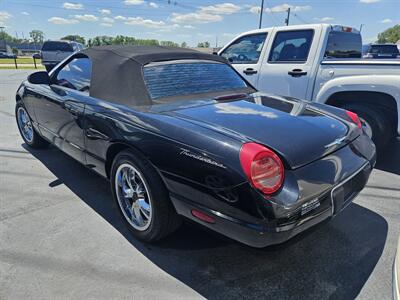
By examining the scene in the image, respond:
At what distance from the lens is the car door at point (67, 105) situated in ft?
10.2

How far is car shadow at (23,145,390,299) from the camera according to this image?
6.76 ft

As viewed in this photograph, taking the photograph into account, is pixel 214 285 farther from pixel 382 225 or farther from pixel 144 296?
pixel 382 225

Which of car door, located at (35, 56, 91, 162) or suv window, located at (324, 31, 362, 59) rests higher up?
suv window, located at (324, 31, 362, 59)

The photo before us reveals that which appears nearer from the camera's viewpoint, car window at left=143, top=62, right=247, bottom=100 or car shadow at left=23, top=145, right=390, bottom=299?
car shadow at left=23, top=145, right=390, bottom=299

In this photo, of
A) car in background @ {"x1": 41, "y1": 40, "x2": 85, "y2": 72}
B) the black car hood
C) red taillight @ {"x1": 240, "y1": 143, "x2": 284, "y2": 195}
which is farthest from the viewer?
car in background @ {"x1": 41, "y1": 40, "x2": 85, "y2": 72}

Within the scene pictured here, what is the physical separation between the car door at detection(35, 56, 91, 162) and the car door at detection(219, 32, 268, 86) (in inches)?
111

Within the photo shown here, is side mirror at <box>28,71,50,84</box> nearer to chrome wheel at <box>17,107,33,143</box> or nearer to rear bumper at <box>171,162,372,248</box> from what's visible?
chrome wheel at <box>17,107,33,143</box>

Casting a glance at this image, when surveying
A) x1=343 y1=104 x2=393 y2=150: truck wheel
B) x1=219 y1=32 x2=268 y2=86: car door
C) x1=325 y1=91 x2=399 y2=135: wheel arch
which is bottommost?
x1=343 y1=104 x2=393 y2=150: truck wheel

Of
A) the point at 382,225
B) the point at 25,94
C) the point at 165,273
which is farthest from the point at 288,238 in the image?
the point at 25,94

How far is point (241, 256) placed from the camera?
241cm

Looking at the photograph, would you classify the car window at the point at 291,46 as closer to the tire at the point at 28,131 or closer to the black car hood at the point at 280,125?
the black car hood at the point at 280,125

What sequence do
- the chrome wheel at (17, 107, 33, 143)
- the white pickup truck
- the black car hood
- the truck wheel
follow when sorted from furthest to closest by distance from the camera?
the chrome wheel at (17, 107, 33, 143)
the truck wheel
the white pickup truck
the black car hood

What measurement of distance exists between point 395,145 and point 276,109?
3871 mm

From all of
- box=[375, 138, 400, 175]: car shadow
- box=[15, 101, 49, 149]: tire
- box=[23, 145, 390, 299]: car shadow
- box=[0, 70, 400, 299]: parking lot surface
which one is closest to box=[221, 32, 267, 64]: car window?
box=[375, 138, 400, 175]: car shadow
